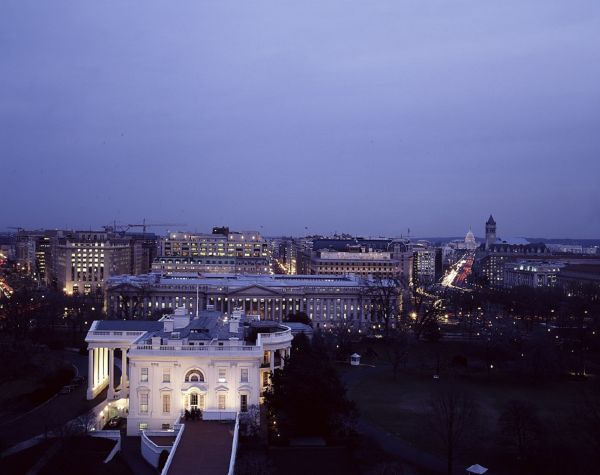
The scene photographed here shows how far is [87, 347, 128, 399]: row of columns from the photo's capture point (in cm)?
4062

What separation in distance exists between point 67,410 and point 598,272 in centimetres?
10840

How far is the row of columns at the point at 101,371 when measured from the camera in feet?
133

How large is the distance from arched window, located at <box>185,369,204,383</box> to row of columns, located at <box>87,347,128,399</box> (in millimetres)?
7526

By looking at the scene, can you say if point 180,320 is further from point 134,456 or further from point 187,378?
point 134,456

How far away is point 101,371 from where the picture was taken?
4356 cm

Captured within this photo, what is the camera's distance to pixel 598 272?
12162 cm

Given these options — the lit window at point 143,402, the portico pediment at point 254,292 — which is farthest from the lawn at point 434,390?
the portico pediment at point 254,292

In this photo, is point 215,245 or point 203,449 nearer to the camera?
point 203,449

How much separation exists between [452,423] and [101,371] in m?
24.3

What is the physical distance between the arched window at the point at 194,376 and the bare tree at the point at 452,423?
40.7ft

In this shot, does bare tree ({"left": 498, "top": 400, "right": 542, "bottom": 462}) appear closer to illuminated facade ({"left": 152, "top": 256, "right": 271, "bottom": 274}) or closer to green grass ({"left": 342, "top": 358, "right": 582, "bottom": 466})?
green grass ({"left": 342, "top": 358, "right": 582, "bottom": 466})

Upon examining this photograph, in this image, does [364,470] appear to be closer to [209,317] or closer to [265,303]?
[209,317]

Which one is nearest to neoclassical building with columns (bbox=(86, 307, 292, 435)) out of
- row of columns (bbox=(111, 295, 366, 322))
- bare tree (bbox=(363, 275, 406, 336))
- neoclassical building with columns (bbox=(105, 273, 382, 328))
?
bare tree (bbox=(363, 275, 406, 336))

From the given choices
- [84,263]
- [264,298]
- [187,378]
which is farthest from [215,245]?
[187,378]
